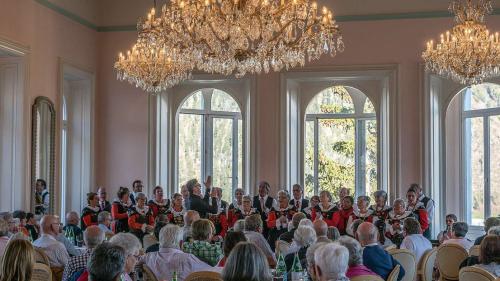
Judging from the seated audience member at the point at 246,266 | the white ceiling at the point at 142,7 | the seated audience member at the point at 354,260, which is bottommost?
the seated audience member at the point at 354,260

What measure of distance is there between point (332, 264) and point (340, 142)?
967 cm

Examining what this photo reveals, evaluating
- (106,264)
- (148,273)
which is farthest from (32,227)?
(106,264)

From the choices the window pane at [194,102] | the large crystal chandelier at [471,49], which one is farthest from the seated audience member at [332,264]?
the window pane at [194,102]

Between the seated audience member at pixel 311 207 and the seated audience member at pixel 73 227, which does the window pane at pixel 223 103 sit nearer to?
the seated audience member at pixel 311 207

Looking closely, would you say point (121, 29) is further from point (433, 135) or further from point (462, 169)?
point (462, 169)

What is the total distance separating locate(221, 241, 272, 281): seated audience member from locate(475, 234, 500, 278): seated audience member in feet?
7.18

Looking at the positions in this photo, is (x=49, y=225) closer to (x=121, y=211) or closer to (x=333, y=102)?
(x=121, y=211)

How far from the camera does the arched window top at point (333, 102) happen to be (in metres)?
13.6

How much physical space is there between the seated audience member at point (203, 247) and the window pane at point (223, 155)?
770 centimetres

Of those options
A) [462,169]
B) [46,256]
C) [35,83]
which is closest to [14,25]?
[35,83]

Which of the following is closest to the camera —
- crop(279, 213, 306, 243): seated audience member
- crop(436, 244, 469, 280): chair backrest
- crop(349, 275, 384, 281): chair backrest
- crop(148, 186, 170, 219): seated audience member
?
crop(349, 275, 384, 281): chair backrest

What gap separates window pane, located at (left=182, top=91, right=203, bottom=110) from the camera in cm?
1373

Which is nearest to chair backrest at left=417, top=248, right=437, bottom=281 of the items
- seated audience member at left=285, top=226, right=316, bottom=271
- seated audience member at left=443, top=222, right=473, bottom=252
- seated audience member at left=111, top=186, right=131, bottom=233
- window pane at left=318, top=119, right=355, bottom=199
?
seated audience member at left=443, top=222, right=473, bottom=252

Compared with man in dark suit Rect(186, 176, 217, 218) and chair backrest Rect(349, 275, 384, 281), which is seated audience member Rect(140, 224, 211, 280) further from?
man in dark suit Rect(186, 176, 217, 218)
